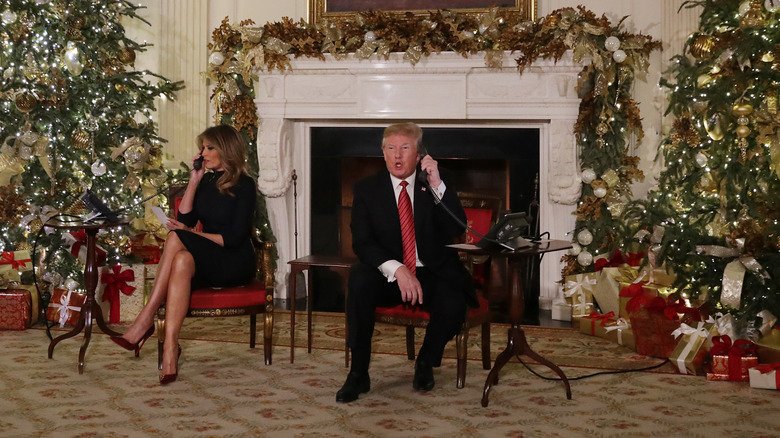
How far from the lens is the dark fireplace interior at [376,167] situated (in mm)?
6680

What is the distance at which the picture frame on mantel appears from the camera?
21.3ft

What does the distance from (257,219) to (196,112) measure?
3.51 ft

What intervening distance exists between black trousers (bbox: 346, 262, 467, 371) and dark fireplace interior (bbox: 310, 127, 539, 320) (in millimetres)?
2307

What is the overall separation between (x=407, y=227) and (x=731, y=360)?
176 centimetres

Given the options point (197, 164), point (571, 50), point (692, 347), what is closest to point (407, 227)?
point (197, 164)

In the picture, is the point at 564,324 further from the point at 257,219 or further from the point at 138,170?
the point at 138,170

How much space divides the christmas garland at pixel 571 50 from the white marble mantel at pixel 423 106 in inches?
4.0

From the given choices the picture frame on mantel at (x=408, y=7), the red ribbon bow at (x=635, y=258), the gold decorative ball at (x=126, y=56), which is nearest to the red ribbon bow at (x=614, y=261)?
the red ribbon bow at (x=635, y=258)

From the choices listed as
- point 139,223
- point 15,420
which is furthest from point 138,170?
point 15,420

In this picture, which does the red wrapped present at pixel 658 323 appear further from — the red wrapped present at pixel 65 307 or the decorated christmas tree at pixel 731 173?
the red wrapped present at pixel 65 307

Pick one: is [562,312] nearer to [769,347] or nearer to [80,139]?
[769,347]

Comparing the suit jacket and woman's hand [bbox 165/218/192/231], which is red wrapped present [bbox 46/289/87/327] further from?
the suit jacket

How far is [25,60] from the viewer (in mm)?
6094

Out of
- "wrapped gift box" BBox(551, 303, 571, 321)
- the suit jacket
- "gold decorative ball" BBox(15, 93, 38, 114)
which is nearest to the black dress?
the suit jacket
